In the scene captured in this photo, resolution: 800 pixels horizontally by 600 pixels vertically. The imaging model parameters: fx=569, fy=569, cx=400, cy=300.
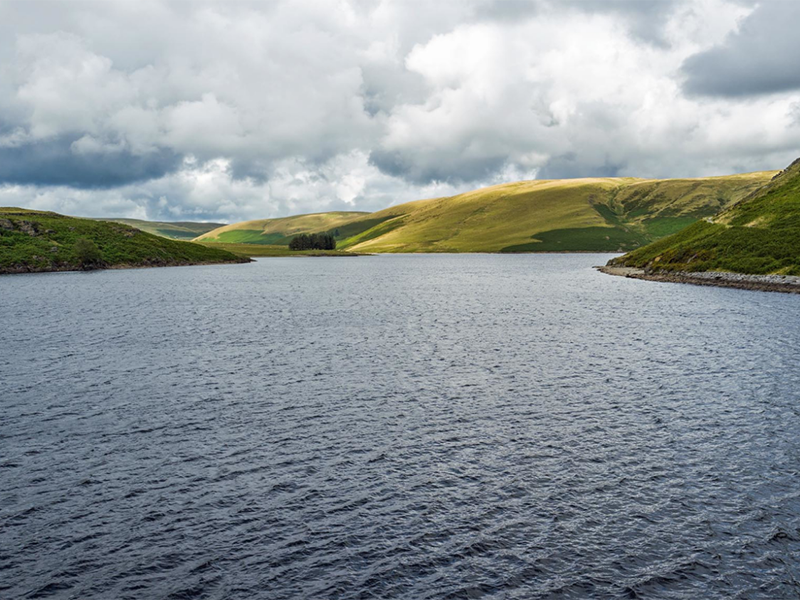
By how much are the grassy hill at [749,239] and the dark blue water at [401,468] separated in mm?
73121

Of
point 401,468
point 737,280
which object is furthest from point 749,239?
point 401,468

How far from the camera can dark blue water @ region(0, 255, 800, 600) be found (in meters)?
20.6

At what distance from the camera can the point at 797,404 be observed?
40.6m

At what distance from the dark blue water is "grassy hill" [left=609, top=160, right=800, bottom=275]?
73121 mm

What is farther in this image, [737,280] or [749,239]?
[749,239]

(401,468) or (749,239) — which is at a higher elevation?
(749,239)

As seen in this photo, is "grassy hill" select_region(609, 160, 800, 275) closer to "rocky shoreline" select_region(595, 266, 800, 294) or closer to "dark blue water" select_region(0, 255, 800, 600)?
"rocky shoreline" select_region(595, 266, 800, 294)

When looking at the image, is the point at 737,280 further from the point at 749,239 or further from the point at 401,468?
the point at 401,468

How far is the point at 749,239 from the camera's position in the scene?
13875 cm

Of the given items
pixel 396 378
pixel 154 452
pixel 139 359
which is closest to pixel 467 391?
pixel 396 378

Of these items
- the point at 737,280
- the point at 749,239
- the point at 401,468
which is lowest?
the point at 401,468

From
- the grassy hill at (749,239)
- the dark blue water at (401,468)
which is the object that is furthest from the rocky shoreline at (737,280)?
the dark blue water at (401,468)

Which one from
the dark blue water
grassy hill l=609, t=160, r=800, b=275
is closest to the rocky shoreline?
grassy hill l=609, t=160, r=800, b=275

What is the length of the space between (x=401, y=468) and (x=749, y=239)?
140273mm
